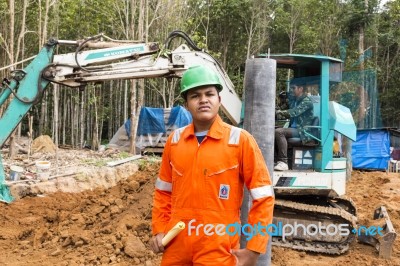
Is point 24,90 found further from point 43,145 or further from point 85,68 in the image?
point 43,145

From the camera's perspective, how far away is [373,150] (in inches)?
550

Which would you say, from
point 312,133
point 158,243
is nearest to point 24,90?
point 312,133

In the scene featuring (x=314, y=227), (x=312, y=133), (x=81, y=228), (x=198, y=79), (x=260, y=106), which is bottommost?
(x=81, y=228)

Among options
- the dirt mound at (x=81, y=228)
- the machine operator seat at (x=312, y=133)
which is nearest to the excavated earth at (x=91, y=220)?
the dirt mound at (x=81, y=228)

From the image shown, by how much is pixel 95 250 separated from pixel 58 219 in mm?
1477

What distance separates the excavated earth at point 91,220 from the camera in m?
4.64

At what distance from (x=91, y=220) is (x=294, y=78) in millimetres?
3568

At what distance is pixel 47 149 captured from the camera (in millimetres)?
12430

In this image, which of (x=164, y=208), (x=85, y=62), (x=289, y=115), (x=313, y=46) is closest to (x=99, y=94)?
(x=313, y=46)

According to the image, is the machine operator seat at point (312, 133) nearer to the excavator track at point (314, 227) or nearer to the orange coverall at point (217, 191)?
the excavator track at point (314, 227)

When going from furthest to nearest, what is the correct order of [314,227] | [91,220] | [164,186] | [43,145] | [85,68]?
[43,145], [85,68], [91,220], [314,227], [164,186]

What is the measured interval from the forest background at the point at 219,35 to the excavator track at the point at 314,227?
10.5 m

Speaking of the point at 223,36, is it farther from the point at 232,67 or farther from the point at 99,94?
the point at 99,94

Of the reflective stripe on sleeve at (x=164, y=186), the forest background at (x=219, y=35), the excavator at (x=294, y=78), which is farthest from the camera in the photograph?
the forest background at (x=219, y=35)
